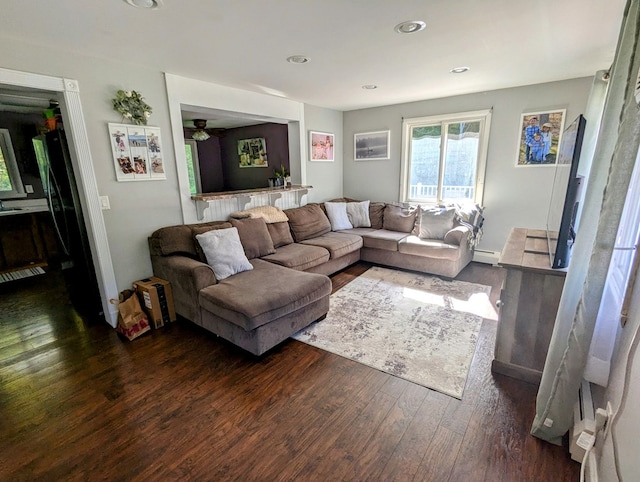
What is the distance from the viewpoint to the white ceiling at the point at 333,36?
5.74 feet

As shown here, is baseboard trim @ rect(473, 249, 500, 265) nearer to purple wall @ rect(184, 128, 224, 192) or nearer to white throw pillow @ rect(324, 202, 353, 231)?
white throw pillow @ rect(324, 202, 353, 231)

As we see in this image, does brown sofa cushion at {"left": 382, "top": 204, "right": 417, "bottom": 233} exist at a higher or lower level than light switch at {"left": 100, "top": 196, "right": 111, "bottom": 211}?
lower

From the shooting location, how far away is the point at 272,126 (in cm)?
596

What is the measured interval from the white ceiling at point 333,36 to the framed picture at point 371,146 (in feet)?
5.48

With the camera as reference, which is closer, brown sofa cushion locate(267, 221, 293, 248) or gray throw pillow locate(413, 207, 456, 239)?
brown sofa cushion locate(267, 221, 293, 248)

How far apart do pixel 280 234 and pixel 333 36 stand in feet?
7.55

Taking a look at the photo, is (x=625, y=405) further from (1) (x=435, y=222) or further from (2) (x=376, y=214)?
(2) (x=376, y=214)

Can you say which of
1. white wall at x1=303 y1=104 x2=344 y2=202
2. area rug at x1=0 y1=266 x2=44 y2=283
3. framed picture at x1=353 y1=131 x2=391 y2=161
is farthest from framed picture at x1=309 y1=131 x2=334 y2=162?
area rug at x1=0 y1=266 x2=44 y2=283

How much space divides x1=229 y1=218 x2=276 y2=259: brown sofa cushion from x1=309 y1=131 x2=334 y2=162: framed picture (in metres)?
1.81

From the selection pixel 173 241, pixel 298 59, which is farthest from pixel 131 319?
pixel 298 59

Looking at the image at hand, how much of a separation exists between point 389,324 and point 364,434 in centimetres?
121

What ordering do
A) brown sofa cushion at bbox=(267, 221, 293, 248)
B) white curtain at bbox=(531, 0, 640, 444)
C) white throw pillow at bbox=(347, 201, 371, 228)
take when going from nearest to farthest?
1. white curtain at bbox=(531, 0, 640, 444)
2. brown sofa cushion at bbox=(267, 221, 293, 248)
3. white throw pillow at bbox=(347, 201, 371, 228)

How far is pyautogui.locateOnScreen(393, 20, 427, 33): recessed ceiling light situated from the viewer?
6.38 feet

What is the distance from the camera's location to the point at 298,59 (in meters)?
2.58
